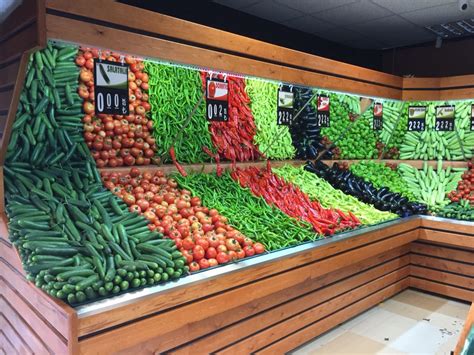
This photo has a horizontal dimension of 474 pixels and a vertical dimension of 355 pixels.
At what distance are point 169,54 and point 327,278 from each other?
254cm

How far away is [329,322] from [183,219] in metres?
1.93

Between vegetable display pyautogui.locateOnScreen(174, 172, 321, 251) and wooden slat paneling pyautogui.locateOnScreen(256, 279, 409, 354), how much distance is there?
86cm

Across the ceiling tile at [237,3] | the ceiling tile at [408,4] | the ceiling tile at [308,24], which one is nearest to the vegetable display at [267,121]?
the ceiling tile at [237,3]

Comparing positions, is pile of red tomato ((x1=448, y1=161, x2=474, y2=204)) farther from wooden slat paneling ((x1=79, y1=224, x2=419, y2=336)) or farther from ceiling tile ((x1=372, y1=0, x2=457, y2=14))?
ceiling tile ((x1=372, y1=0, x2=457, y2=14))

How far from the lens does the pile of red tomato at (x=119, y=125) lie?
130 inches

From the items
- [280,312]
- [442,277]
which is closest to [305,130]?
[442,277]

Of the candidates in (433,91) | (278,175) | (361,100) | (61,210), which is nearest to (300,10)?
(361,100)

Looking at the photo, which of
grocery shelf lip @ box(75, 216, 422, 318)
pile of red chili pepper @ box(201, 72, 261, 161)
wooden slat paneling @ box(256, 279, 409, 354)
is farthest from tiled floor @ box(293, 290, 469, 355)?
pile of red chili pepper @ box(201, 72, 261, 161)

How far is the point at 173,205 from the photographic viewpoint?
3.29 m

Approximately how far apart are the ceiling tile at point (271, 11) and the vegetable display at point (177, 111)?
216cm

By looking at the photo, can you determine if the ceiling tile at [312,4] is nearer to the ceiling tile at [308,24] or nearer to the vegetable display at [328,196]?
the ceiling tile at [308,24]

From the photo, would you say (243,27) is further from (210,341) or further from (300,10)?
(210,341)

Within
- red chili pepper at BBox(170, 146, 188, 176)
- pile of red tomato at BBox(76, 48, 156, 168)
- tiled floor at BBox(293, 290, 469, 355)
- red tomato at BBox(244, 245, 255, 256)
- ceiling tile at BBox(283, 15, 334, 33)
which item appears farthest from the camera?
ceiling tile at BBox(283, 15, 334, 33)

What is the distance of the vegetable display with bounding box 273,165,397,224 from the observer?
4500 millimetres
